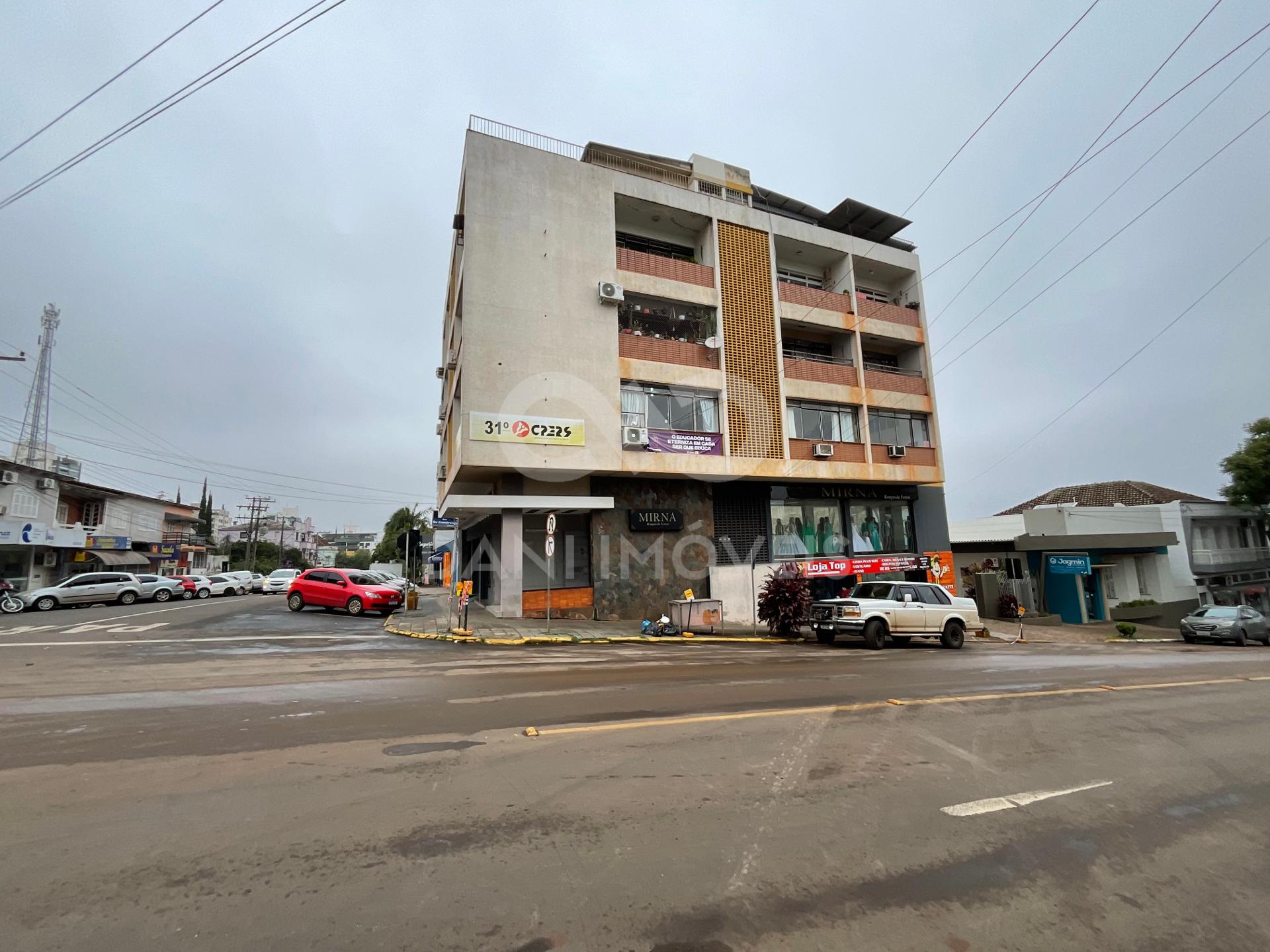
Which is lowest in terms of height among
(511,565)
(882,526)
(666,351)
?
(511,565)

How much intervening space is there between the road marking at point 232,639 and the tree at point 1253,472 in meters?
47.0

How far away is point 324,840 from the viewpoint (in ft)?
11.9

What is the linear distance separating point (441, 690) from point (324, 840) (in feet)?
15.6

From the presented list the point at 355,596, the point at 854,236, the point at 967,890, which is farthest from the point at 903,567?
the point at 967,890

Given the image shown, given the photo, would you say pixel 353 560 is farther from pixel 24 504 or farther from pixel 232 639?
pixel 232 639

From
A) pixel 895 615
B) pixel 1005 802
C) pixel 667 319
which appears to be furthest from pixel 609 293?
pixel 1005 802

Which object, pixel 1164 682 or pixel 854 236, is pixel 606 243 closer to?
pixel 854 236

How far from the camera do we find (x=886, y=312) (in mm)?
28016

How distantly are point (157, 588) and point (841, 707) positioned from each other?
3457 centimetres

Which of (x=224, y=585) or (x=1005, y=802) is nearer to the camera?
(x=1005, y=802)

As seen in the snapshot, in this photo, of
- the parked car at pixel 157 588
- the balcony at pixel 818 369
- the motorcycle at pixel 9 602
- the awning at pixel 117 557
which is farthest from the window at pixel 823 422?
→ the awning at pixel 117 557

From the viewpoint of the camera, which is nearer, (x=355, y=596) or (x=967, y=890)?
(x=967, y=890)

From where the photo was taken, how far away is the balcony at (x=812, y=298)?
25.4 meters

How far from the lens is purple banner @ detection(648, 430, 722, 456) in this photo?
21.3 meters
